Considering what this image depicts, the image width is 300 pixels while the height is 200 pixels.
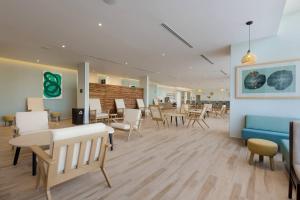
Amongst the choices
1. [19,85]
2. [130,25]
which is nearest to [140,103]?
[19,85]

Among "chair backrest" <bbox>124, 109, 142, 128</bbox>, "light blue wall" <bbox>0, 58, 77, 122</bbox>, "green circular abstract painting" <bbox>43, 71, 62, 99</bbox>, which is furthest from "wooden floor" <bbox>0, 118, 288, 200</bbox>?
"green circular abstract painting" <bbox>43, 71, 62, 99</bbox>

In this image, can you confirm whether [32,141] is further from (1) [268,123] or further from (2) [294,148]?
(1) [268,123]

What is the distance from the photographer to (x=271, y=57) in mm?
4195

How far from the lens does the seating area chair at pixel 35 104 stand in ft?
22.9

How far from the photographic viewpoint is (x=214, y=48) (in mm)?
5207

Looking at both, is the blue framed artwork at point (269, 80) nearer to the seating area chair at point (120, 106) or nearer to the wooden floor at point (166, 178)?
the wooden floor at point (166, 178)

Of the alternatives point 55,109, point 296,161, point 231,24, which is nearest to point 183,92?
point 55,109

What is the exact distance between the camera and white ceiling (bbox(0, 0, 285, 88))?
2.88 metres

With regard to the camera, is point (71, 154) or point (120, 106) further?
point (120, 106)

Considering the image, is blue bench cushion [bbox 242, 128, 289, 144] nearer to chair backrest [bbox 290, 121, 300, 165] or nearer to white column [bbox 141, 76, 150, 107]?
chair backrest [bbox 290, 121, 300, 165]

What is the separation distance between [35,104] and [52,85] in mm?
1415

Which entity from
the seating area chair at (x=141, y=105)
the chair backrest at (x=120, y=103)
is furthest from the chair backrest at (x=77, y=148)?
the seating area chair at (x=141, y=105)

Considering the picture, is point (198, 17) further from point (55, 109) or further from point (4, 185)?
point (55, 109)

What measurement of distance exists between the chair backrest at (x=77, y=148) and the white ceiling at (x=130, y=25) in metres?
2.31
